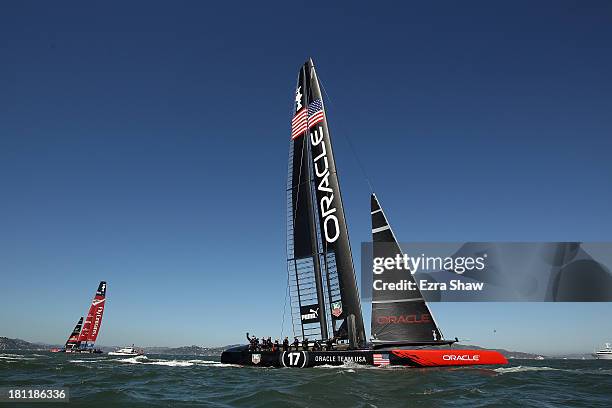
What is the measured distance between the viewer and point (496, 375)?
19781 millimetres

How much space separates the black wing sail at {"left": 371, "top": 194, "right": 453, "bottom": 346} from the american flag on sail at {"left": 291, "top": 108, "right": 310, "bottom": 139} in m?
10.2

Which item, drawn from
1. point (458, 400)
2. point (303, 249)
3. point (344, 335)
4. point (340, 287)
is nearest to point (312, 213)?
point (303, 249)

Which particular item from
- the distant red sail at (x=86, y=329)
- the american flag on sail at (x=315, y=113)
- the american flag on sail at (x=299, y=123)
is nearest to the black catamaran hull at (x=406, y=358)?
the american flag on sail at (x=315, y=113)

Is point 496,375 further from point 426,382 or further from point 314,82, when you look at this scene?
point 314,82

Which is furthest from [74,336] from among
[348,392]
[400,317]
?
[348,392]

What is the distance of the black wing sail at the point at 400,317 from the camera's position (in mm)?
21219

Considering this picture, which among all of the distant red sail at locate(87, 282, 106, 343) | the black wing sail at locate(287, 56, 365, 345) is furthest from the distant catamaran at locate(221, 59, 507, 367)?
the distant red sail at locate(87, 282, 106, 343)

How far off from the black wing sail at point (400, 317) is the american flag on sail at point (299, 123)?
10.2 m

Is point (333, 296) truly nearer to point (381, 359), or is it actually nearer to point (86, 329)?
point (381, 359)

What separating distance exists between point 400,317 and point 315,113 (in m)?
12.8

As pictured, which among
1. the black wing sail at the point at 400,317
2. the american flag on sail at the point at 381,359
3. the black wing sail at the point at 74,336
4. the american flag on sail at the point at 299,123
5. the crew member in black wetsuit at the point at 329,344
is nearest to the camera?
the american flag on sail at the point at 381,359

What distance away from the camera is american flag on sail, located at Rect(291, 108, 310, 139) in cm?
2830

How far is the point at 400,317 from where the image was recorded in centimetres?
2150

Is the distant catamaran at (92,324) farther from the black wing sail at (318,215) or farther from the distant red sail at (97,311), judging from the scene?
the black wing sail at (318,215)
